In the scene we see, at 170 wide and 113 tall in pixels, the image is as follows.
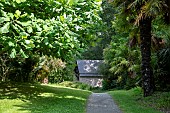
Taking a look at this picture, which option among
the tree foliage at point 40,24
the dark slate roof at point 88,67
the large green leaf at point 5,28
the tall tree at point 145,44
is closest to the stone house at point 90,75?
the dark slate roof at point 88,67

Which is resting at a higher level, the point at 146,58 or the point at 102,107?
the point at 146,58

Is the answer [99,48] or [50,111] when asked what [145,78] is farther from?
[99,48]

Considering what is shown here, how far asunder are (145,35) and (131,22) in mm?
1946

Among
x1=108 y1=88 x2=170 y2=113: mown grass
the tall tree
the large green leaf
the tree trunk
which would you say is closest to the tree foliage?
the large green leaf

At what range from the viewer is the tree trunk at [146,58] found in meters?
16.0

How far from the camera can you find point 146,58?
16.3m

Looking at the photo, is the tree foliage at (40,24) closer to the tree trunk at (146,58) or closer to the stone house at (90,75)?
the tree trunk at (146,58)

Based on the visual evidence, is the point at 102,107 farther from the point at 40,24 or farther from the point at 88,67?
the point at 88,67

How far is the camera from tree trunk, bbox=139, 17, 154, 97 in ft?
52.6

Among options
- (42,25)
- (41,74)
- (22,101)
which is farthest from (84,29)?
(41,74)

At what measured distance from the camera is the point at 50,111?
1116 cm

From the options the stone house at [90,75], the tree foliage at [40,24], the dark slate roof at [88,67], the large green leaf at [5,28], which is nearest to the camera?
the large green leaf at [5,28]

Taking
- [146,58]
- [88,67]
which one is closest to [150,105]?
[146,58]

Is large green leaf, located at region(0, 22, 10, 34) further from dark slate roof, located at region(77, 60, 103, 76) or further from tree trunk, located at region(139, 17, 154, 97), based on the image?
dark slate roof, located at region(77, 60, 103, 76)
